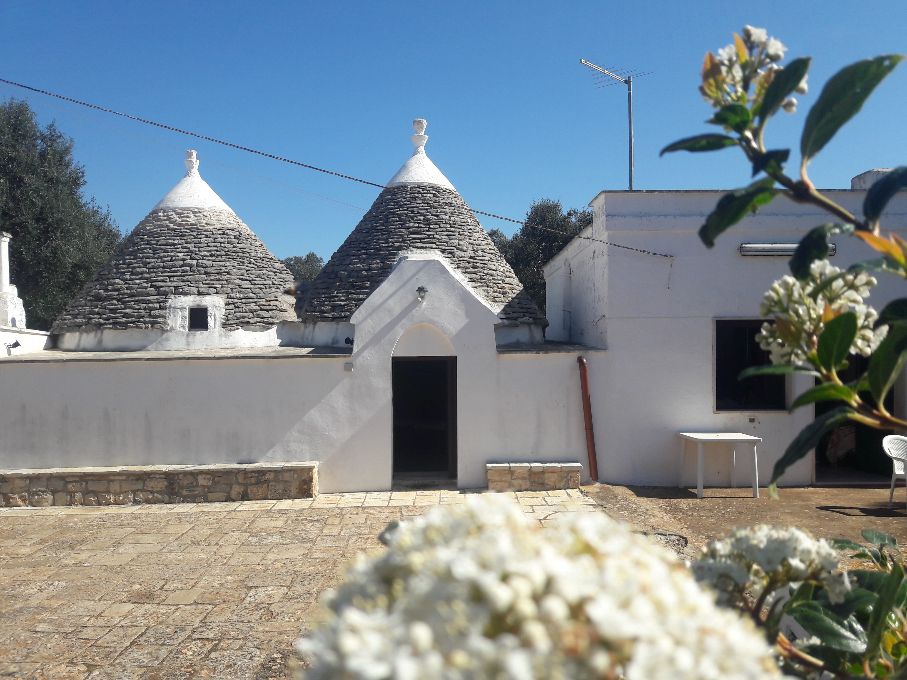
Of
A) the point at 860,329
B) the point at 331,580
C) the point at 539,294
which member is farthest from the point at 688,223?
the point at 539,294

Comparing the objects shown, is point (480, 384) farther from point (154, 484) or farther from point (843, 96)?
point (843, 96)

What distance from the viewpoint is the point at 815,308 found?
1.89 m

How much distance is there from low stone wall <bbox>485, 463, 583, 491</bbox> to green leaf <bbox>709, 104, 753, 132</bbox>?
8.08 m

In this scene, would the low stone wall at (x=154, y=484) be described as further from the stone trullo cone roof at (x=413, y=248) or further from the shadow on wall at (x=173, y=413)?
the stone trullo cone roof at (x=413, y=248)

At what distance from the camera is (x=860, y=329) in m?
1.89

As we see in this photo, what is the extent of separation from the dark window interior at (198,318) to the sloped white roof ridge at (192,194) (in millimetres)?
2801

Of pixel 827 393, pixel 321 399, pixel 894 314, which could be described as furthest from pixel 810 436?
pixel 321 399

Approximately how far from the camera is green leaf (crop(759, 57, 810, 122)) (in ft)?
5.80

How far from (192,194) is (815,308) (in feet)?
44.9

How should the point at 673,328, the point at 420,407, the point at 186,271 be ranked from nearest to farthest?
the point at 673,328 < the point at 186,271 < the point at 420,407

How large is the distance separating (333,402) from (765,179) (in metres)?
8.60

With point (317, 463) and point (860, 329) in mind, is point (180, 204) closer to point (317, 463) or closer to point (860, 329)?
point (317, 463)

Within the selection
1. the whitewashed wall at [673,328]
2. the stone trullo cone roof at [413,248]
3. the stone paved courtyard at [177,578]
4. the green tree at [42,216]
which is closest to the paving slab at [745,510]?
the whitewashed wall at [673,328]

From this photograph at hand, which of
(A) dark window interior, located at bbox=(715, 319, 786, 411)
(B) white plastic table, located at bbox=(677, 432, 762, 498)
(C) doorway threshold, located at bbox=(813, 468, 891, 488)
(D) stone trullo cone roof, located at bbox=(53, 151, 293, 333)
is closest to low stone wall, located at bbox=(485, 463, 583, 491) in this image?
(B) white plastic table, located at bbox=(677, 432, 762, 498)
